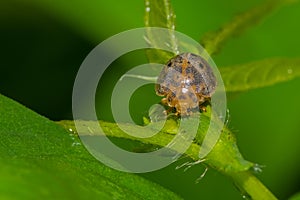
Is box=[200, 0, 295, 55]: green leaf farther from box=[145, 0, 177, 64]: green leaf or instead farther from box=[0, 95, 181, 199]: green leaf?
box=[0, 95, 181, 199]: green leaf

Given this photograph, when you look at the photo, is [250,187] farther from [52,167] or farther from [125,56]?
[125,56]

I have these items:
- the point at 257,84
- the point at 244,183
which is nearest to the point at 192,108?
the point at 244,183

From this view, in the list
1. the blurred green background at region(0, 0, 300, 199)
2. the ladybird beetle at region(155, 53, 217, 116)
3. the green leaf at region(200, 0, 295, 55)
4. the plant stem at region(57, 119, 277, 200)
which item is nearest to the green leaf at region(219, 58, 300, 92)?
the green leaf at region(200, 0, 295, 55)

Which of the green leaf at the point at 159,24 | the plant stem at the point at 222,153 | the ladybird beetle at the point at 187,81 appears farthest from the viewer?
the green leaf at the point at 159,24

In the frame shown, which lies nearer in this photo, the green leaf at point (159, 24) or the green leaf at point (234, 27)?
the green leaf at point (159, 24)

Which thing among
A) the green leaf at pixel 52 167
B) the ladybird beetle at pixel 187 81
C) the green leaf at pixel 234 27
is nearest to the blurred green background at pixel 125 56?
the green leaf at pixel 234 27

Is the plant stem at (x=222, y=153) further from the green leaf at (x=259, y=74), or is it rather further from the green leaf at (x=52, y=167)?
the green leaf at (x=259, y=74)

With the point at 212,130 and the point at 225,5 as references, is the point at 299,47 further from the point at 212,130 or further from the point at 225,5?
the point at 212,130
